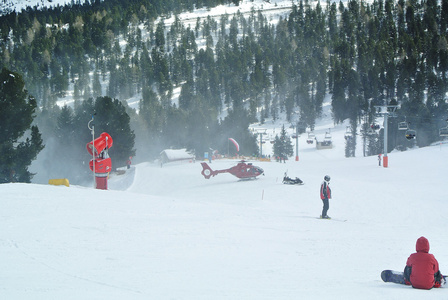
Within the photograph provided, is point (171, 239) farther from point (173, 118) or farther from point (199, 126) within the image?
point (173, 118)

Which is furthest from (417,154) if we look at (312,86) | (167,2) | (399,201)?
(167,2)

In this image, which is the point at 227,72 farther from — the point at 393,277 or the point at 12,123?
the point at 393,277

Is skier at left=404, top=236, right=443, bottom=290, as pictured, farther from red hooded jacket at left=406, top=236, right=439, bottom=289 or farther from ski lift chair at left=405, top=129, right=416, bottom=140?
ski lift chair at left=405, top=129, right=416, bottom=140

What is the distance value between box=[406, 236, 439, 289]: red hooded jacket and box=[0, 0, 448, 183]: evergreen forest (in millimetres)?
44600

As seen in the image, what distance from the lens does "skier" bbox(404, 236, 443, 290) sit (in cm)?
749

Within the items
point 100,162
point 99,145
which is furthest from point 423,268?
point 99,145

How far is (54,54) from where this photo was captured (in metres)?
140

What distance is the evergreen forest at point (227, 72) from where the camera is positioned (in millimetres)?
77500

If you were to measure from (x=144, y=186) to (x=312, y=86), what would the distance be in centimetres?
8989

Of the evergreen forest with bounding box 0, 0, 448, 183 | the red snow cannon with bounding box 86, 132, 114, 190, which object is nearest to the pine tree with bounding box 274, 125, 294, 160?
the evergreen forest with bounding box 0, 0, 448, 183

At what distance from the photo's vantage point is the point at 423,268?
7.50 m

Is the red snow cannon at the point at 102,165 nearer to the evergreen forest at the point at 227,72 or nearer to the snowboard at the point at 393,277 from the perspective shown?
the snowboard at the point at 393,277

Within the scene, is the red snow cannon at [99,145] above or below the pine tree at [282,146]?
above

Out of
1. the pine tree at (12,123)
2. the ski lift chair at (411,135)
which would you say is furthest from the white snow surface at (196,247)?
the ski lift chair at (411,135)
